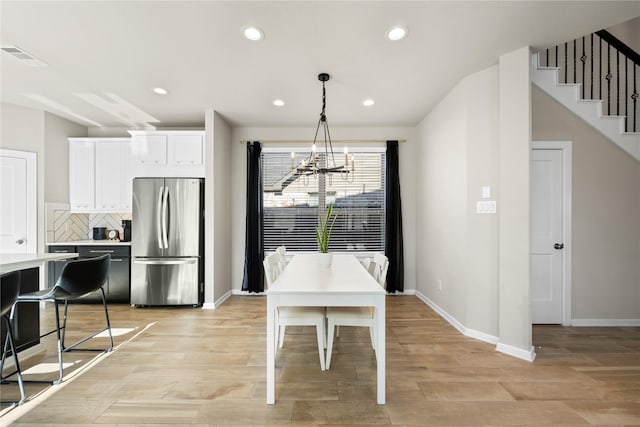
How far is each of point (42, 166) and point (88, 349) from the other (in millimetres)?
2982

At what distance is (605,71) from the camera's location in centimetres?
368

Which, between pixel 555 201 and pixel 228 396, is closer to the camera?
pixel 228 396

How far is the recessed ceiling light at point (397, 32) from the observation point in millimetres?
2334

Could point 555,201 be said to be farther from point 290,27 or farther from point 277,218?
point 277,218

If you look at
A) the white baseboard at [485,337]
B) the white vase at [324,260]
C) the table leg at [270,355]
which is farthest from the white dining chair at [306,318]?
the white baseboard at [485,337]

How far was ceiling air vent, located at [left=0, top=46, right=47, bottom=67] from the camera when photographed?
8.64 feet

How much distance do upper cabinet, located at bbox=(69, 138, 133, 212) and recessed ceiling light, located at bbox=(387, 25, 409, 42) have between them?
4104 millimetres

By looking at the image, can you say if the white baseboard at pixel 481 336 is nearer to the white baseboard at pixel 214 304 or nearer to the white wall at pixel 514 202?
the white wall at pixel 514 202

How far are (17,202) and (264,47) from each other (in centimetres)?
420

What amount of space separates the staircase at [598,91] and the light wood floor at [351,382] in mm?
2282

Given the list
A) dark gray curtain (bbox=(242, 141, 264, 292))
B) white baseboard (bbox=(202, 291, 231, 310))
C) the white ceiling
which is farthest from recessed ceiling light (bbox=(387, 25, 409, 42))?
white baseboard (bbox=(202, 291, 231, 310))

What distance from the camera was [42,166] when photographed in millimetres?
4191

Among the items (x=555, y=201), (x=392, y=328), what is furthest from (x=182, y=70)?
(x=555, y=201)

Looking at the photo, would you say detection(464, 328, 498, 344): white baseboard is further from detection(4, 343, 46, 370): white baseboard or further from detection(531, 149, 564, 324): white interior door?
detection(4, 343, 46, 370): white baseboard
